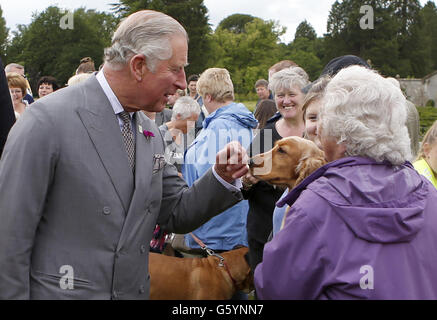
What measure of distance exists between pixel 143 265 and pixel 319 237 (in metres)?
1.00

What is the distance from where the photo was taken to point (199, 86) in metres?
5.09

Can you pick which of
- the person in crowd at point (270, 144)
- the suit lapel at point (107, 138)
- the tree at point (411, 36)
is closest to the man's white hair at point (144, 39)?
the suit lapel at point (107, 138)

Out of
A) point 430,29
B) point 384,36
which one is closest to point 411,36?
point 384,36

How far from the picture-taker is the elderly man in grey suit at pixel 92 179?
2047 mm

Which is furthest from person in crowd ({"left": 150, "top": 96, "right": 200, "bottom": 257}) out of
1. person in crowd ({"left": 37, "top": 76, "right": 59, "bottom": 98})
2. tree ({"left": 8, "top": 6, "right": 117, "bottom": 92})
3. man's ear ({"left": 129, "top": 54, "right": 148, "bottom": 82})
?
tree ({"left": 8, "top": 6, "right": 117, "bottom": 92})

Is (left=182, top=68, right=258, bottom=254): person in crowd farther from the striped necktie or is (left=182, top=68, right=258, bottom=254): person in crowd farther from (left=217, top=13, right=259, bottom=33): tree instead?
(left=217, top=13, right=259, bottom=33): tree

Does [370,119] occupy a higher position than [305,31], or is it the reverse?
[305,31]

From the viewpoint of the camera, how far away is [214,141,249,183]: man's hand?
2.57 meters

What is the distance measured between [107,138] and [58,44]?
49.6 meters

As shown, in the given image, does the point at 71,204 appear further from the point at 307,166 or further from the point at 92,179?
the point at 307,166

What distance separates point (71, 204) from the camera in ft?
6.96

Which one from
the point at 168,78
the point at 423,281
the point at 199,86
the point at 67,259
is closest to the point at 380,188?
the point at 423,281

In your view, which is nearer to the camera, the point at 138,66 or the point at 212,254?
the point at 138,66

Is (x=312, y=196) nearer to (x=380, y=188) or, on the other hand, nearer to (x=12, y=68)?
(x=380, y=188)
